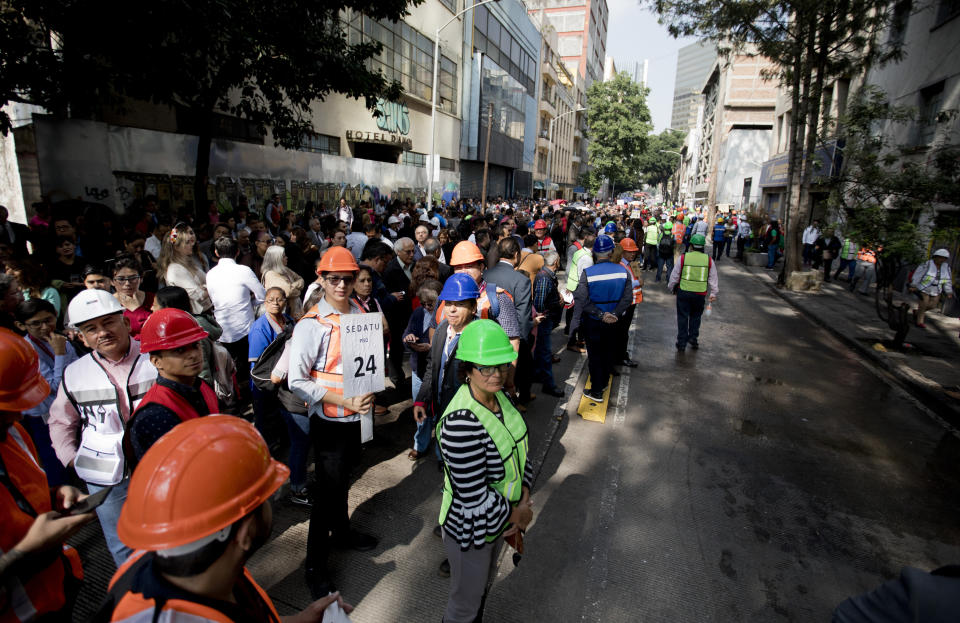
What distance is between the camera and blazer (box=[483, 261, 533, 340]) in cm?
529

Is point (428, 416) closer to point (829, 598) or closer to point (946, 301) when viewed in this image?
point (829, 598)

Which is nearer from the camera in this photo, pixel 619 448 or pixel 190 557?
pixel 190 557

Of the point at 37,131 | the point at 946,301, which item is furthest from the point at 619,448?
the point at 946,301

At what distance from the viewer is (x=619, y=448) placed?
5.29 m

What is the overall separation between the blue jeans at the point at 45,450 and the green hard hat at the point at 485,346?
324 cm

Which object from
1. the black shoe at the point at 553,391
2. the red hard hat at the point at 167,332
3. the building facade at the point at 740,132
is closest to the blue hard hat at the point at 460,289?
the red hard hat at the point at 167,332

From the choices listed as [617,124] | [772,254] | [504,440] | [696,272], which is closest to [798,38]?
[772,254]

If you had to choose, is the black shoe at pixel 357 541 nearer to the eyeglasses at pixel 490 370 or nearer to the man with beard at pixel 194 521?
the eyeglasses at pixel 490 370

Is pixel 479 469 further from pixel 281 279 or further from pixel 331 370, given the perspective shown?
pixel 281 279

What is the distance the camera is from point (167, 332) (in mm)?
2354

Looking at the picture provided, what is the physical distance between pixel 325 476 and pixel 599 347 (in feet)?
12.7

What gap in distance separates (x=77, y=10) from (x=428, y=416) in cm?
765

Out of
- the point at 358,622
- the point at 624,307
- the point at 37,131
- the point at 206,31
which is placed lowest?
the point at 358,622

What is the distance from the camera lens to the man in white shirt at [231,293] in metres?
5.13
